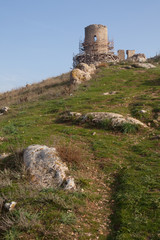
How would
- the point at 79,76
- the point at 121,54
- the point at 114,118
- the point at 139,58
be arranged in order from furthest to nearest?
the point at 121,54 < the point at 139,58 < the point at 79,76 < the point at 114,118

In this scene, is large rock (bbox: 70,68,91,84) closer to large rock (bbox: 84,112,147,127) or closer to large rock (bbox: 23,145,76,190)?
large rock (bbox: 84,112,147,127)

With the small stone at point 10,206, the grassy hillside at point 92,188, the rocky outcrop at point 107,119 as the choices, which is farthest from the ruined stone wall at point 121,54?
the small stone at point 10,206

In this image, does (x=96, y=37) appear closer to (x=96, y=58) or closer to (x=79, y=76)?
(x=96, y=58)

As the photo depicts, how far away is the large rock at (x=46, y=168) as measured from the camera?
242 inches

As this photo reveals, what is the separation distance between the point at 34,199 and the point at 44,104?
1492 centimetres

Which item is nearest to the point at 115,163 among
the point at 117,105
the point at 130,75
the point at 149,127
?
the point at 149,127

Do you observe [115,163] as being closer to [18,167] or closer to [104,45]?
[18,167]

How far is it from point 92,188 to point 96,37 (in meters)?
34.8

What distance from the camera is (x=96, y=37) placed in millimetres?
36969

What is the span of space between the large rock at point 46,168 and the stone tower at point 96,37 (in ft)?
108

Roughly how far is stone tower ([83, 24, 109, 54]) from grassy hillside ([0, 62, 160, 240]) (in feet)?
85.7

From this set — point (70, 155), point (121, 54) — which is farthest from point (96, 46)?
point (70, 155)

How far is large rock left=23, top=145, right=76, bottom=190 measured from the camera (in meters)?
6.16

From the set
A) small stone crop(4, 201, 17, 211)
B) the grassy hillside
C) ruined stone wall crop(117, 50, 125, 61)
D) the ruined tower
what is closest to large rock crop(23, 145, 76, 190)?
the grassy hillside
